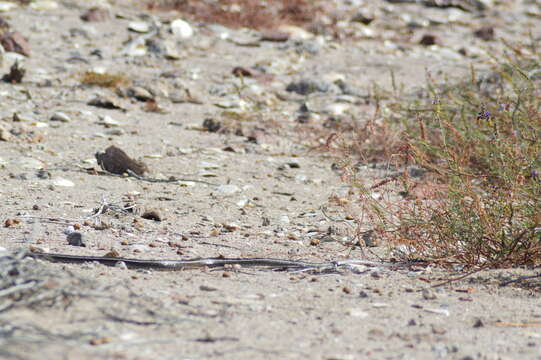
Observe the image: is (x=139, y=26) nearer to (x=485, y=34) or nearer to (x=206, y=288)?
(x=485, y=34)

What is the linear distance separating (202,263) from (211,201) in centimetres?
121

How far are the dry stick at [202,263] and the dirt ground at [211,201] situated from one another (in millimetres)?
37

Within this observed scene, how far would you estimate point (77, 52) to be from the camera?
6578 millimetres

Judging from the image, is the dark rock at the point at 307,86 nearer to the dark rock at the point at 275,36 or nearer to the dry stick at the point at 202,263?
the dark rock at the point at 275,36

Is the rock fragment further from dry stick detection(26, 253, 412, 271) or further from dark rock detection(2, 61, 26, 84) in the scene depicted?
dry stick detection(26, 253, 412, 271)

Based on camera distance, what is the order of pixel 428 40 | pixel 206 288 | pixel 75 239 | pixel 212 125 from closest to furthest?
1. pixel 206 288
2. pixel 75 239
3. pixel 212 125
4. pixel 428 40

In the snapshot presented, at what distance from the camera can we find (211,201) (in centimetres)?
386

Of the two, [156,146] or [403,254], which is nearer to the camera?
[403,254]

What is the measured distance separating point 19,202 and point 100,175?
0.73 meters

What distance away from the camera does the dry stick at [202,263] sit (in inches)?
102

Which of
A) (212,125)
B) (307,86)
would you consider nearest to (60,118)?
(212,125)

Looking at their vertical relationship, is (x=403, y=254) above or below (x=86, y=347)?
below

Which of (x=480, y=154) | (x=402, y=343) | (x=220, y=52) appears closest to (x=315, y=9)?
(x=220, y=52)

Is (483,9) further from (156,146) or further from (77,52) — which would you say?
(156,146)
